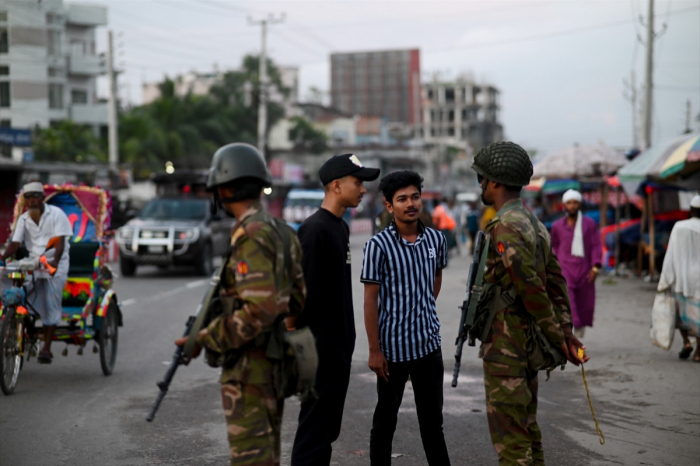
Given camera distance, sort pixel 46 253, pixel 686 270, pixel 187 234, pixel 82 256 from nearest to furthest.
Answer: pixel 46 253, pixel 82 256, pixel 686 270, pixel 187 234

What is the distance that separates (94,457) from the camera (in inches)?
234

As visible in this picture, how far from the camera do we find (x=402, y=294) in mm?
4887

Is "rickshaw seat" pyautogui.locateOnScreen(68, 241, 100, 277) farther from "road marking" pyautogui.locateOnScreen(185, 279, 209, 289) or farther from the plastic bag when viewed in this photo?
"road marking" pyautogui.locateOnScreen(185, 279, 209, 289)

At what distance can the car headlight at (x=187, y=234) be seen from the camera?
20.7 metres

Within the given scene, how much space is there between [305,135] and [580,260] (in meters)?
69.4

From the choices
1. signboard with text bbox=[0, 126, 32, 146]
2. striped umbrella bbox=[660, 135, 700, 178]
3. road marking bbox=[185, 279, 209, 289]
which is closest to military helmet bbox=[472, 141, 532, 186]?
striped umbrella bbox=[660, 135, 700, 178]

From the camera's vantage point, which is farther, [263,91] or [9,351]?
[263,91]

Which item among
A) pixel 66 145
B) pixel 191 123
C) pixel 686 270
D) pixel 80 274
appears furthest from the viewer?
pixel 191 123

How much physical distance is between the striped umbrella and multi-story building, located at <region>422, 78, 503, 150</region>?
147539 millimetres

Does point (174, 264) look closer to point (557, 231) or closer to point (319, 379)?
point (557, 231)

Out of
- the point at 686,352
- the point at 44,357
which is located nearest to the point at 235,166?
the point at 44,357

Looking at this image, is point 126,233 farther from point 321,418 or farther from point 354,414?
point 321,418

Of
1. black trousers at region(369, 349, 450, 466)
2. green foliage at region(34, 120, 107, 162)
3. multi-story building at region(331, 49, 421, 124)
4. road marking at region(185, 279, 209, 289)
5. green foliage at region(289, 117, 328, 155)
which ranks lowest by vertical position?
road marking at region(185, 279, 209, 289)

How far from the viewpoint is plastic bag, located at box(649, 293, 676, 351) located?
9766mm
